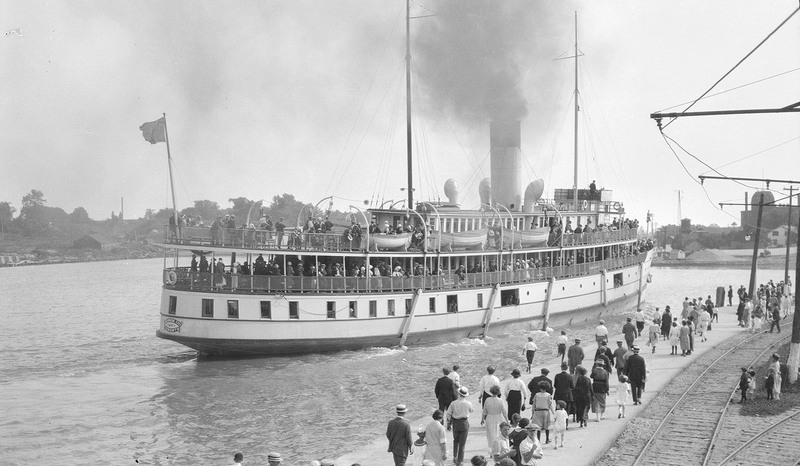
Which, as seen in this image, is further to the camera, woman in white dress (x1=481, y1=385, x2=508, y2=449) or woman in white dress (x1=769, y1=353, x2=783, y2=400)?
woman in white dress (x1=769, y1=353, x2=783, y2=400)

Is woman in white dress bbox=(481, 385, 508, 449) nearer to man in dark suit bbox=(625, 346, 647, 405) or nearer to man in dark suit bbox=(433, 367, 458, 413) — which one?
man in dark suit bbox=(433, 367, 458, 413)

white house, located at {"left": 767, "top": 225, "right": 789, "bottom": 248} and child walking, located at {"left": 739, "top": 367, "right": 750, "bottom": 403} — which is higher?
white house, located at {"left": 767, "top": 225, "right": 789, "bottom": 248}

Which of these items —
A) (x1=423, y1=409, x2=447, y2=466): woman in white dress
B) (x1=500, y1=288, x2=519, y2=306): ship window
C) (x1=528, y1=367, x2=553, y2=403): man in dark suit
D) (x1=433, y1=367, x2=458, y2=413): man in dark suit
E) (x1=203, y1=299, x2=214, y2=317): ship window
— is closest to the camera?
(x1=423, y1=409, x2=447, y2=466): woman in white dress

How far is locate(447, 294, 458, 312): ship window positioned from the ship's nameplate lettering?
13.0m

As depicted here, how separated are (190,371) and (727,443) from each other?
20.7m

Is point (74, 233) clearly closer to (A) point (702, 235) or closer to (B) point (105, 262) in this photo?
(B) point (105, 262)

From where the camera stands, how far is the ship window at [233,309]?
30203 mm

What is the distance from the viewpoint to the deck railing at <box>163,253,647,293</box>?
30.4 metres

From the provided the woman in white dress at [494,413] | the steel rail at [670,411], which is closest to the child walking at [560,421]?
the woman in white dress at [494,413]

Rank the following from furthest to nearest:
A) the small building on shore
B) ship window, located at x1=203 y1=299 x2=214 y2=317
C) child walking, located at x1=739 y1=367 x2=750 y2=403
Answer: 1. the small building on shore
2. ship window, located at x1=203 y1=299 x2=214 y2=317
3. child walking, located at x1=739 y1=367 x2=750 y2=403

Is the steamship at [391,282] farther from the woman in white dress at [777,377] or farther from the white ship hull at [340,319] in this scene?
the woman in white dress at [777,377]

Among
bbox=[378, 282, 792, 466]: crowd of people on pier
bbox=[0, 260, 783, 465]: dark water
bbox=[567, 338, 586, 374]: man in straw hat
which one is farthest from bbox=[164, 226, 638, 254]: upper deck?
bbox=[567, 338, 586, 374]: man in straw hat

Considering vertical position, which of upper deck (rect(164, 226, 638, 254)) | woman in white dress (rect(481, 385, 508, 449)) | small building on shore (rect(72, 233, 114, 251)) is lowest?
woman in white dress (rect(481, 385, 508, 449))

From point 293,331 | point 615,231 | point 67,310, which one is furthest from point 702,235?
point 293,331
